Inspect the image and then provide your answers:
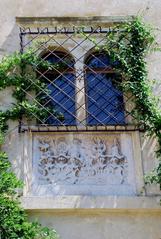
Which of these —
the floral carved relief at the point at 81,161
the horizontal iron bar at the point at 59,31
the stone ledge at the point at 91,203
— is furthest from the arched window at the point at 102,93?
the stone ledge at the point at 91,203

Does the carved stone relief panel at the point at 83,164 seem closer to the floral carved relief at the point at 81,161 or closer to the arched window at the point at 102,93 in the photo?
the floral carved relief at the point at 81,161

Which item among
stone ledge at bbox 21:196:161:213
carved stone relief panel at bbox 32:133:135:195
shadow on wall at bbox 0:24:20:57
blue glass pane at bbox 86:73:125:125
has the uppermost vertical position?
shadow on wall at bbox 0:24:20:57

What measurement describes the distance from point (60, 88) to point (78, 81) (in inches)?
11.5

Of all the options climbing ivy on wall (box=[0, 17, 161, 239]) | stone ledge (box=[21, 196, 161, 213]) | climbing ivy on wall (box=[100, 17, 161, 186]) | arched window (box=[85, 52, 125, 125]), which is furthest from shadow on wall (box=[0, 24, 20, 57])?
stone ledge (box=[21, 196, 161, 213])

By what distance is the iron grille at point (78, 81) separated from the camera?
8.16 m

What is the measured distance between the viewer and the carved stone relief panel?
7410 millimetres

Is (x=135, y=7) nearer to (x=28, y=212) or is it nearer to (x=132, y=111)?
(x=132, y=111)

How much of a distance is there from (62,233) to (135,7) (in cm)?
403

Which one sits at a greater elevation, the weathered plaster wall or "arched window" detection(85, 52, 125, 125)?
"arched window" detection(85, 52, 125, 125)

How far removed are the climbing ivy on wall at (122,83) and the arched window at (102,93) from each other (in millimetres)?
210

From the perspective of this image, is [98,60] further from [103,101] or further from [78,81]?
[103,101]

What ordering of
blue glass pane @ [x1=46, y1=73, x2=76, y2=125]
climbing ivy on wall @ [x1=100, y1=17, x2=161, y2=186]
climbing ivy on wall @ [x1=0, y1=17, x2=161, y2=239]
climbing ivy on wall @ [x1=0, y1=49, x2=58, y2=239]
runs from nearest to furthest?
climbing ivy on wall @ [x1=0, y1=49, x2=58, y2=239] → climbing ivy on wall @ [x1=0, y1=17, x2=161, y2=239] → climbing ivy on wall @ [x1=100, y1=17, x2=161, y2=186] → blue glass pane @ [x1=46, y1=73, x2=76, y2=125]

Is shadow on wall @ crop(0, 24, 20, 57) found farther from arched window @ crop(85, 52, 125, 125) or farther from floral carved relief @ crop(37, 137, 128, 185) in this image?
floral carved relief @ crop(37, 137, 128, 185)

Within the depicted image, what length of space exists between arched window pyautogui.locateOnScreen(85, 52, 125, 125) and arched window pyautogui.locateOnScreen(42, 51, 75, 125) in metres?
0.25
